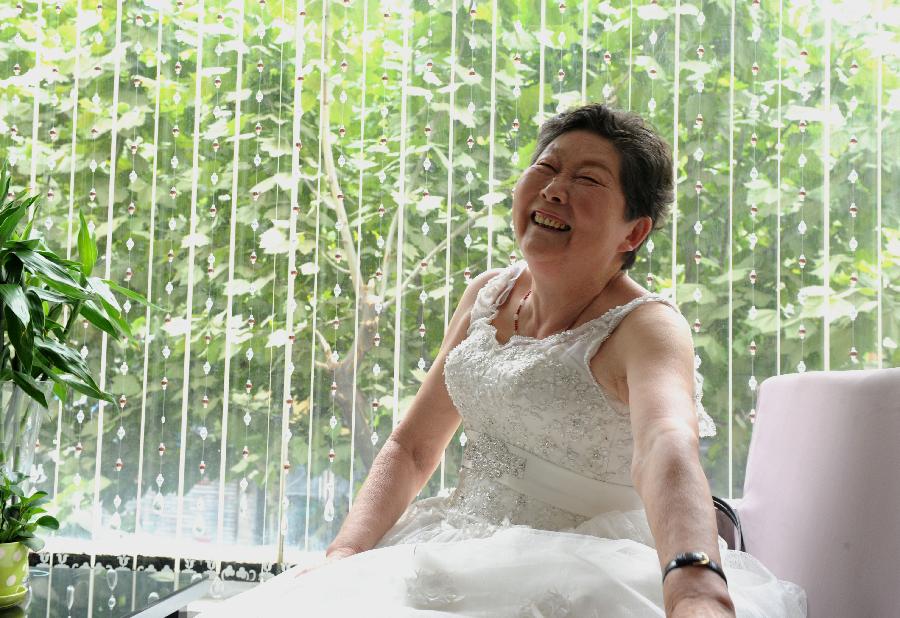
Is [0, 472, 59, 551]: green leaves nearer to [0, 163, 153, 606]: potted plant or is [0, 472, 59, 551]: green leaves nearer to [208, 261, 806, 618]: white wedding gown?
[0, 163, 153, 606]: potted plant

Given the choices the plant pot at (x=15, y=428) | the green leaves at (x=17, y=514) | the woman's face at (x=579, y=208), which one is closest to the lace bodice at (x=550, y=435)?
the woman's face at (x=579, y=208)

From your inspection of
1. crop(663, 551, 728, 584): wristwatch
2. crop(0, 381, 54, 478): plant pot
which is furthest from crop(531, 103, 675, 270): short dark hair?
crop(0, 381, 54, 478): plant pot

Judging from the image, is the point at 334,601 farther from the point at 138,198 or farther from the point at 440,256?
the point at 138,198

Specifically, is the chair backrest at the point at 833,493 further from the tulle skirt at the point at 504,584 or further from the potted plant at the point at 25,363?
the potted plant at the point at 25,363

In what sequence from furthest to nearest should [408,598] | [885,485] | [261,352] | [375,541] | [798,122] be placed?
[261,352], [798,122], [375,541], [885,485], [408,598]

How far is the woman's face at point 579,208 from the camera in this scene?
1.65 m

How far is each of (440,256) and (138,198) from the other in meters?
1.19

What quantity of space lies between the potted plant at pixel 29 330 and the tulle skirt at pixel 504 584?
110 centimetres

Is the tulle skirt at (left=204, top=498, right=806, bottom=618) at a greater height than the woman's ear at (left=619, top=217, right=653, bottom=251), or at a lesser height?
lesser

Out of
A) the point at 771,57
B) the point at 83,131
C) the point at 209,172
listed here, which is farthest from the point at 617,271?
the point at 83,131

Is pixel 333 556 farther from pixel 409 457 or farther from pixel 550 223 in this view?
pixel 550 223

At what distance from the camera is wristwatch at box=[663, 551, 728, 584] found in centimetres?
103

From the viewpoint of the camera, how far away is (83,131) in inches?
132

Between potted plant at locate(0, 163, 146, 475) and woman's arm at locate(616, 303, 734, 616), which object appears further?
potted plant at locate(0, 163, 146, 475)
